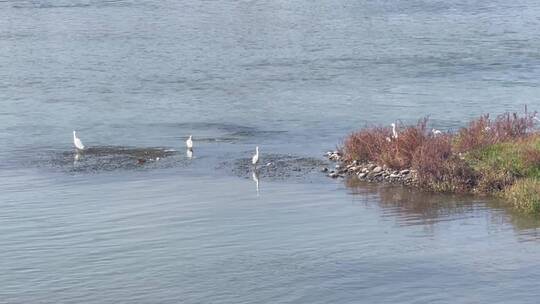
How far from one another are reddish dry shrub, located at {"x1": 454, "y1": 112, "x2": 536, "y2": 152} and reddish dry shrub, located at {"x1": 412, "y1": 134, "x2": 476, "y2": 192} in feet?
2.02

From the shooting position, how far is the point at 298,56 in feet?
154

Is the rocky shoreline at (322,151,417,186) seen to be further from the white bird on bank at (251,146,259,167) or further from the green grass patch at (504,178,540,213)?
the green grass patch at (504,178,540,213)

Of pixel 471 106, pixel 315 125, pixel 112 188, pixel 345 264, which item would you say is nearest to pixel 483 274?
pixel 345 264

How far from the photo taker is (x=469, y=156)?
24078 millimetres

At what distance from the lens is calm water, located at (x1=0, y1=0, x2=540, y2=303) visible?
1819 centimetres

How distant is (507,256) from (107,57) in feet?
101

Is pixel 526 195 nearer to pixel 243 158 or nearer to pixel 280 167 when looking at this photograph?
pixel 280 167

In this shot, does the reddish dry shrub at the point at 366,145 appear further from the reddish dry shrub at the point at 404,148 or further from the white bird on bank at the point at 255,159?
the white bird on bank at the point at 255,159

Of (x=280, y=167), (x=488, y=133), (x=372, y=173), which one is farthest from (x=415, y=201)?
(x=280, y=167)

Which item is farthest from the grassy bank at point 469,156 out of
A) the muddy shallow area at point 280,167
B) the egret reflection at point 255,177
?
the egret reflection at point 255,177

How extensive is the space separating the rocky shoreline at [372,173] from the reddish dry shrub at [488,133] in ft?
4.19

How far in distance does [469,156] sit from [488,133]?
1278mm

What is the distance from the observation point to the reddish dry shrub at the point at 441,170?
2372 centimetres

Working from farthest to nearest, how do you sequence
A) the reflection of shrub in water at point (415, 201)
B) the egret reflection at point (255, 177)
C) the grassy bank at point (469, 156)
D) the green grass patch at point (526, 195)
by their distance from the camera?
the egret reflection at point (255, 177)
the grassy bank at point (469, 156)
the reflection of shrub in water at point (415, 201)
the green grass patch at point (526, 195)
